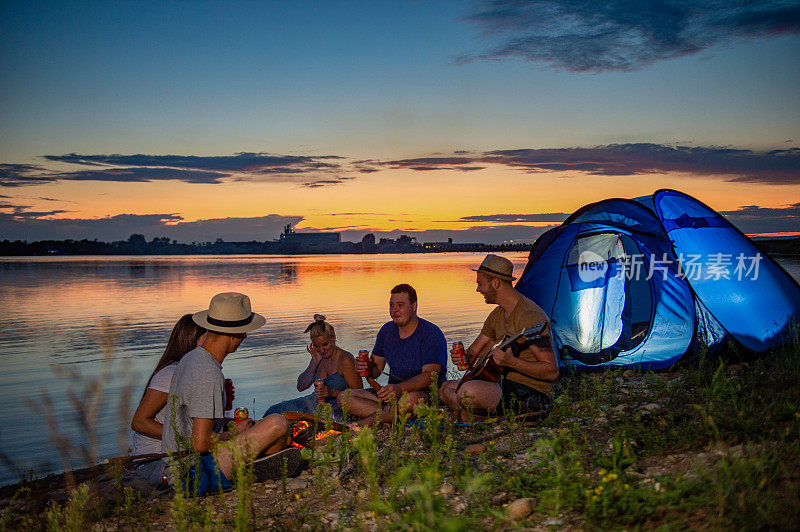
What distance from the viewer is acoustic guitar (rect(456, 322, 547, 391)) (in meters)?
5.95

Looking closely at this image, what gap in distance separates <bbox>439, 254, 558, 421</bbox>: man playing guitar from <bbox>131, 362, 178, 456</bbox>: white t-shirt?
2.62 metres

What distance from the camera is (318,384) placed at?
6.97 m

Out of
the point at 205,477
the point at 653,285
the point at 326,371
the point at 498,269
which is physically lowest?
A: the point at 205,477

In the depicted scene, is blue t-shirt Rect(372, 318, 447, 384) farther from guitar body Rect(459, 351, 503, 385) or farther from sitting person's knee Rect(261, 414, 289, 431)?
sitting person's knee Rect(261, 414, 289, 431)

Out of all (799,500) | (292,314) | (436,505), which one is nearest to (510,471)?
(436,505)

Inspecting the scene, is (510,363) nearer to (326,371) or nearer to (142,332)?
(326,371)

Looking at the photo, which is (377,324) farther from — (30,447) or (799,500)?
(799,500)

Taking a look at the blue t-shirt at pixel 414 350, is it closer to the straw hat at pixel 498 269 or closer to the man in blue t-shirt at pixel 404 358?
the man in blue t-shirt at pixel 404 358

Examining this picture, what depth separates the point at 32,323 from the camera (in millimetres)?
17969

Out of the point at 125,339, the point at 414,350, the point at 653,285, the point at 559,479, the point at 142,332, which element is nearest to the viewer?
the point at 559,479

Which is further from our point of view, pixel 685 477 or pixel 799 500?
pixel 685 477

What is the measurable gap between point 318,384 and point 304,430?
0.67m

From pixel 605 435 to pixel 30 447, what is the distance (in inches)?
264

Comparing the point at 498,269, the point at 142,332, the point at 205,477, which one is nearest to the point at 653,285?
the point at 498,269
